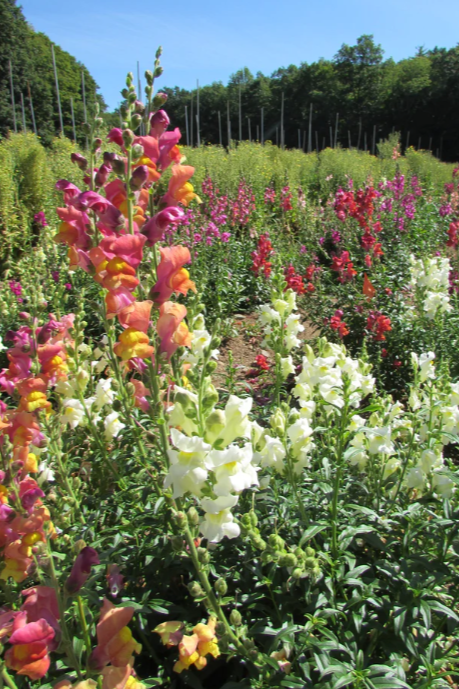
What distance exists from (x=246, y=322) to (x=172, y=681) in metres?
5.15

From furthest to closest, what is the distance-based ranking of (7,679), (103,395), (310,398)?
(103,395), (310,398), (7,679)

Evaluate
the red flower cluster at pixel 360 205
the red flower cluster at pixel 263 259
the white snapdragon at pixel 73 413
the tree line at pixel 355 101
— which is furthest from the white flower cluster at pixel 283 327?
the tree line at pixel 355 101

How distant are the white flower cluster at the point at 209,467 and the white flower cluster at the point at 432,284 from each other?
350 cm

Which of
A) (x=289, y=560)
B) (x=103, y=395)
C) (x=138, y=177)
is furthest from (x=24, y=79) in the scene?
(x=289, y=560)

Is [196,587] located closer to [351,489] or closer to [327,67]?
[351,489]

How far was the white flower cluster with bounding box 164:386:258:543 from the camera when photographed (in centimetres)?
129

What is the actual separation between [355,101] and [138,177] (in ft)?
199

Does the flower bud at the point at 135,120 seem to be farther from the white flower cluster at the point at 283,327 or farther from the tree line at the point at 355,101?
the tree line at the point at 355,101

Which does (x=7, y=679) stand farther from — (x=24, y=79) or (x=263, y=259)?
(x=24, y=79)

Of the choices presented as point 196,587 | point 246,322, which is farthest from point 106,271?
point 246,322

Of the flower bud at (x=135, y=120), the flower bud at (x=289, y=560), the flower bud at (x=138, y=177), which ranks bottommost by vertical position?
the flower bud at (x=289, y=560)

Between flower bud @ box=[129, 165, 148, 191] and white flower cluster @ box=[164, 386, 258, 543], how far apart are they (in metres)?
0.76

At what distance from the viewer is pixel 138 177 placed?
5.32ft

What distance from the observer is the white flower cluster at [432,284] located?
14.2 feet
